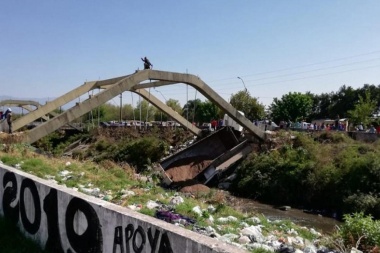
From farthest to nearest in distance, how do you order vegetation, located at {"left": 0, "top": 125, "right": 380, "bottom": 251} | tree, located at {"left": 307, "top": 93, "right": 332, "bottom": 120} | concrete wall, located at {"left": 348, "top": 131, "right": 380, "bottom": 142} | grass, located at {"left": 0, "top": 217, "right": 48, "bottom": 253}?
tree, located at {"left": 307, "top": 93, "right": 332, "bottom": 120} < concrete wall, located at {"left": 348, "top": 131, "right": 380, "bottom": 142} < vegetation, located at {"left": 0, "top": 125, "right": 380, "bottom": 251} < grass, located at {"left": 0, "top": 217, "right": 48, "bottom": 253}

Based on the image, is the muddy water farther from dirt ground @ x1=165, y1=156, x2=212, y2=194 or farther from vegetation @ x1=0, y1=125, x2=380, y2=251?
dirt ground @ x1=165, y1=156, x2=212, y2=194

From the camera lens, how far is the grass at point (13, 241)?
563cm

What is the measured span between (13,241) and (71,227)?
1440 mm

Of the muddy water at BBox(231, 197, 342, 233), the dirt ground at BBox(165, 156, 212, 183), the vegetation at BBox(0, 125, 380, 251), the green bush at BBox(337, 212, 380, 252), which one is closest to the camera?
the green bush at BBox(337, 212, 380, 252)

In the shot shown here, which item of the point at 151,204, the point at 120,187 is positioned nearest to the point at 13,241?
the point at 151,204

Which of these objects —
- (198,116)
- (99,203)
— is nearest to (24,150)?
(99,203)

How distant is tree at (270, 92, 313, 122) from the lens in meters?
60.1

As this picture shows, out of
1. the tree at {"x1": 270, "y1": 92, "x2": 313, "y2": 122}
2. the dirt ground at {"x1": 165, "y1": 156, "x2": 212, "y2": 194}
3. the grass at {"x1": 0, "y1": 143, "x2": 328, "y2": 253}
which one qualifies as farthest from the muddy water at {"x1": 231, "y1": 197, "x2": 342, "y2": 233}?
the tree at {"x1": 270, "y1": 92, "x2": 313, "y2": 122}

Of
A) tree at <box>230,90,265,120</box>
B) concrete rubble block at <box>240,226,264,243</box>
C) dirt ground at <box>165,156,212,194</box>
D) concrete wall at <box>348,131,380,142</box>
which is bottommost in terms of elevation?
dirt ground at <box>165,156,212,194</box>

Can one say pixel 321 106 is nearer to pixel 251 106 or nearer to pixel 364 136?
pixel 251 106

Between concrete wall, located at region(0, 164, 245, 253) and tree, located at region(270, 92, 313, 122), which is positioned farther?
tree, located at region(270, 92, 313, 122)

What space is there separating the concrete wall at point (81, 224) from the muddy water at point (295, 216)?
10.1 metres

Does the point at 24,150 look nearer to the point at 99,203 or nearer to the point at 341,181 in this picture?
the point at 99,203

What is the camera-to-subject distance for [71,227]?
5.14 meters
